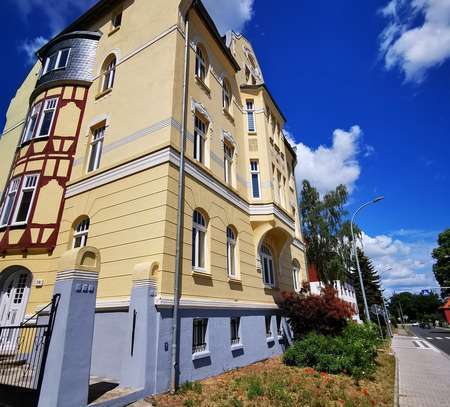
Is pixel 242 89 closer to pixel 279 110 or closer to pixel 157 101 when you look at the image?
pixel 279 110

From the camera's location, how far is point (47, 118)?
14.6 meters

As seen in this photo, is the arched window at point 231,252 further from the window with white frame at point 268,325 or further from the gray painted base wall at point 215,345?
the window with white frame at point 268,325

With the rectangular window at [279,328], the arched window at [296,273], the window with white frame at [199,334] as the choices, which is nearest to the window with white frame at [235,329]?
the window with white frame at [199,334]

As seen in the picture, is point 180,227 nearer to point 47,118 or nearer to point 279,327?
point 279,327

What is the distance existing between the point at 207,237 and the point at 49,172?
818 centimetres

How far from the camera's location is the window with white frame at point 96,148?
1266cm

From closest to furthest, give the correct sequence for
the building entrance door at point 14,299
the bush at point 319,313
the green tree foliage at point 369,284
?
the building entrance door at point 14,299, the bush at point 319,313, the green tree foliage at point 369,284

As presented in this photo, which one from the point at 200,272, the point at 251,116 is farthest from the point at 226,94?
the point at 200,272

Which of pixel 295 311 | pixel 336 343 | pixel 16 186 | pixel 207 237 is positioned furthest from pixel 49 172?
pixel 336 343

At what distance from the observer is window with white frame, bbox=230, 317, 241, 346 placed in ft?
36.9

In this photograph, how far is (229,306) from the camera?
35.4 feet

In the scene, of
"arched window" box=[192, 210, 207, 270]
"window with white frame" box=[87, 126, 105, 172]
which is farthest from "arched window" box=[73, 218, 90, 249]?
"arched window" box=[192, 210, 207, 270]

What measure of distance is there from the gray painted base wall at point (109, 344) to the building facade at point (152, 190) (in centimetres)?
4

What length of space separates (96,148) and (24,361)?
8.57m
